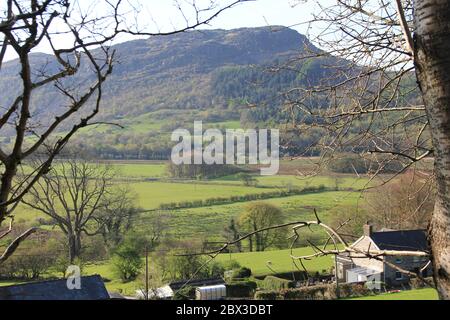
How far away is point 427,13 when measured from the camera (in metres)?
1.40

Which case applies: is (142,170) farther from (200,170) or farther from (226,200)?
(226,200)

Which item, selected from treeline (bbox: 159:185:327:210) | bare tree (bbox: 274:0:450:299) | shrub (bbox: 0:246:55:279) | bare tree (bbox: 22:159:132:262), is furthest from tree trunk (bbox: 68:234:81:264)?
bare tree (bbox: 274:0:450:299)

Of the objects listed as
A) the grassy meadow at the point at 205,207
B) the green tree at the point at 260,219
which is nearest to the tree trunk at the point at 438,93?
the grassy meadow at the point at 205,207

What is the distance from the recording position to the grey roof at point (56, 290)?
12.3 meters

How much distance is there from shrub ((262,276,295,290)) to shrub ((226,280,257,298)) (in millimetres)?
723

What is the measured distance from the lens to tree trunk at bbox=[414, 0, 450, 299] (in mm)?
1372

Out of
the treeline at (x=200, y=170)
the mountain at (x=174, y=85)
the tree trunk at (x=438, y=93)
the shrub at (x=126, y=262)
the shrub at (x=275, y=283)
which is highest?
the mountain at (x=174, y=85)

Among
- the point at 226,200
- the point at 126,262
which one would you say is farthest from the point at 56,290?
the point at 226,200

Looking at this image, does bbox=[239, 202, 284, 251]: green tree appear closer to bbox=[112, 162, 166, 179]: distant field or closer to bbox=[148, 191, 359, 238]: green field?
bbox=[148, 191, 359, 238]: green field

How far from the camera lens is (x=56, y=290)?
14.0 meters

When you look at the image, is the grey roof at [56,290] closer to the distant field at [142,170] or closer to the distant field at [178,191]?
the distant field at [178,191]

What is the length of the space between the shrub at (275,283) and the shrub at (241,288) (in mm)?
723

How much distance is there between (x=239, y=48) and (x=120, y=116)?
54770mm
